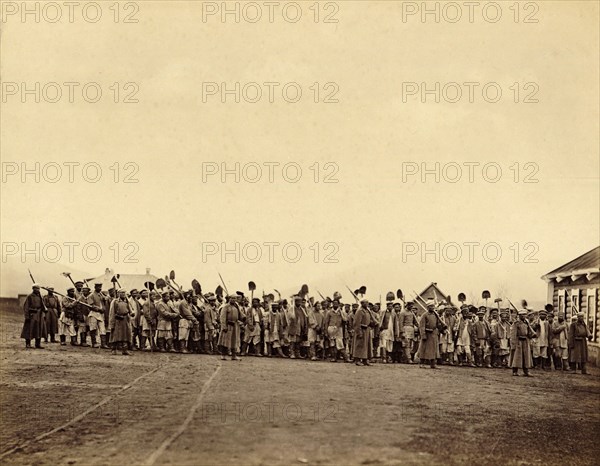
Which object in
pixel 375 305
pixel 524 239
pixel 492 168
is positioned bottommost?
pixel 375 305

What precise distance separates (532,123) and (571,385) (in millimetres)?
5838

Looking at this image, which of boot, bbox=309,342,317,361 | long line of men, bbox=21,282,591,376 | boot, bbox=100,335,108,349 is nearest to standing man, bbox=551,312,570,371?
long line of men, bbox=21,282,591,376

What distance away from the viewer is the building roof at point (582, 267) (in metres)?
16.4

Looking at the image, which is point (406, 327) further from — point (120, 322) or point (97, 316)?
point (97, 316)

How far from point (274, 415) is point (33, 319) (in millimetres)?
8331

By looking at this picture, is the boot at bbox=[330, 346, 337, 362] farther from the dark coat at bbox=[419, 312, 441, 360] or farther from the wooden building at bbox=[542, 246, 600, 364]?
the wooden building at bbox=[542, 246, 600, 364]

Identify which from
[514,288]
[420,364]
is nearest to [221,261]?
[420,364]

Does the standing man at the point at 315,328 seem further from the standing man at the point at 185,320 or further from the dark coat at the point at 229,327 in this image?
the standing man at the point at 185,320

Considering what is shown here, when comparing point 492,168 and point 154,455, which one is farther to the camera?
point 492,168

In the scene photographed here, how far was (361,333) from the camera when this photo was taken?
1595cm

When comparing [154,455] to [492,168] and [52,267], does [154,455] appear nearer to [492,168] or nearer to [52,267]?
[52,267]

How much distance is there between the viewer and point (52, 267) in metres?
14.2

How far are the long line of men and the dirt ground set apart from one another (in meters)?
2.33

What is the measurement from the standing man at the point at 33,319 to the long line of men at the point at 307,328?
1.81 ft
